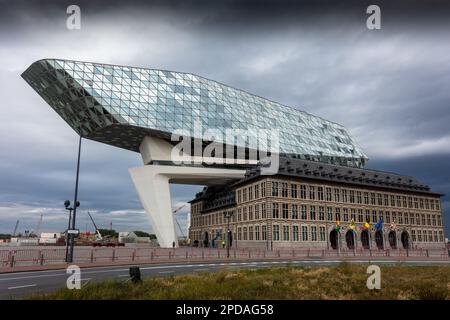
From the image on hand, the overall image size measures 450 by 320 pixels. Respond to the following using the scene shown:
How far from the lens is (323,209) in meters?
60.9

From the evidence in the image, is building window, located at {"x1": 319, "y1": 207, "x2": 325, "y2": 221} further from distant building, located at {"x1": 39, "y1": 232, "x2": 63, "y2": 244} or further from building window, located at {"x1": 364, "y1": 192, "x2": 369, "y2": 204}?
distant building, located at {"x1": 39, "y1": 232, "x2": 63, "y2": 244}

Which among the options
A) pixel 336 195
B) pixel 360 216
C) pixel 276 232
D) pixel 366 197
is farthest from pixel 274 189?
pixel 366 197

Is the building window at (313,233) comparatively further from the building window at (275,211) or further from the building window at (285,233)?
the building window at (275,211)

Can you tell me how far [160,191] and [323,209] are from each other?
29667mm

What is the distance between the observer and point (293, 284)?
474 inches

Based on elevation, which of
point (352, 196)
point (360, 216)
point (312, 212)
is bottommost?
point (360, 216)

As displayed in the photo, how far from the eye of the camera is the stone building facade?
56.3 m

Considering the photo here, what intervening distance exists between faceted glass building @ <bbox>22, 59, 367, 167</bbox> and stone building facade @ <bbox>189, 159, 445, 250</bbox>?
12.5 m

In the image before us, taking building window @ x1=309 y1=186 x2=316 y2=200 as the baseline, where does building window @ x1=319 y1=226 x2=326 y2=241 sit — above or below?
below

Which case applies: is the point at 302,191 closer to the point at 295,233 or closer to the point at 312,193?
the point at 312,193

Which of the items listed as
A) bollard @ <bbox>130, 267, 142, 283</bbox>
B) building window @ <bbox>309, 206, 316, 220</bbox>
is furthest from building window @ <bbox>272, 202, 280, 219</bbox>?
bollard @ <bbox>130, 267, 142, 283</bbox>

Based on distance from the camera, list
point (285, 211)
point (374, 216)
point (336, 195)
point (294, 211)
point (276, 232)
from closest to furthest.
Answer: point (276, 232)
point (285, 211)
point (294, 211)
point (336, 195)
point (374, 216)
